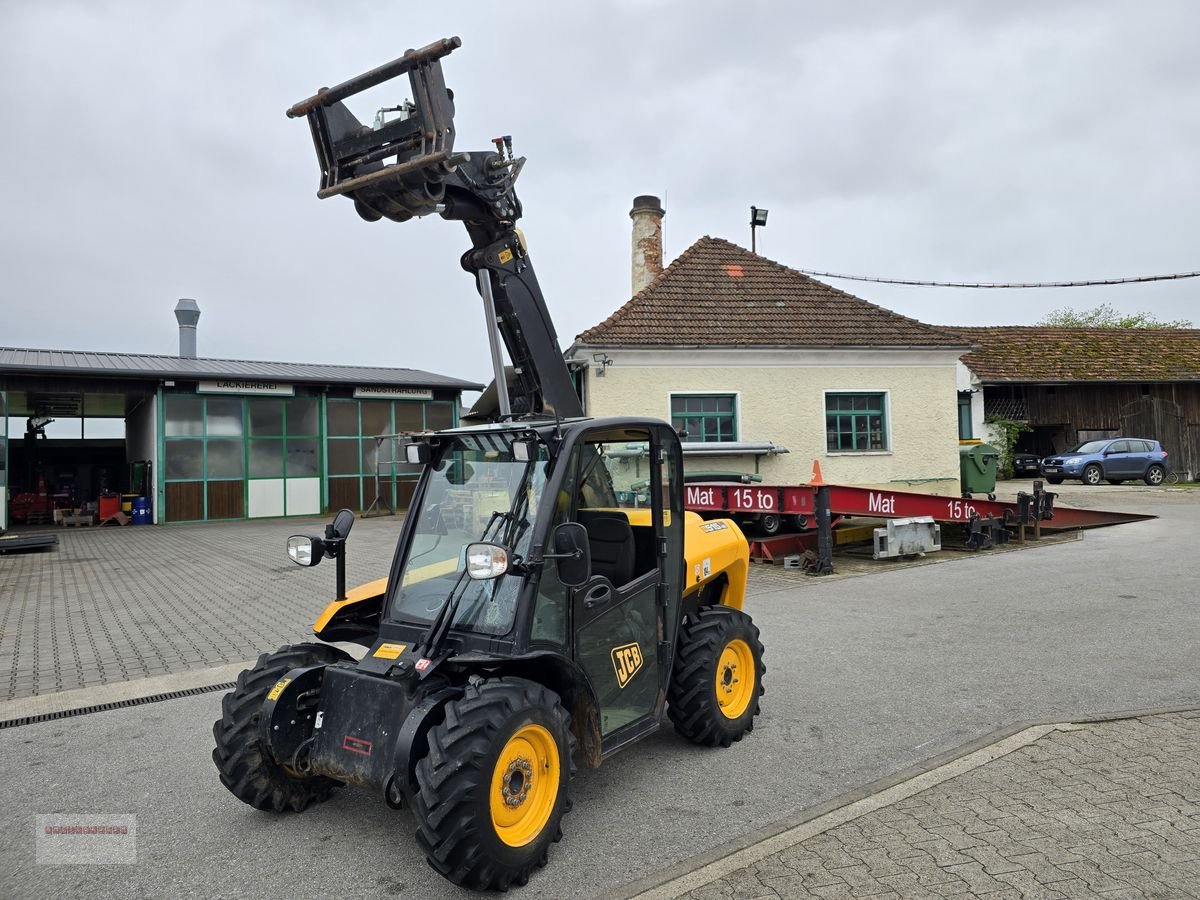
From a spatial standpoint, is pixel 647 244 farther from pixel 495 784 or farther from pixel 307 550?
pixel 495 784

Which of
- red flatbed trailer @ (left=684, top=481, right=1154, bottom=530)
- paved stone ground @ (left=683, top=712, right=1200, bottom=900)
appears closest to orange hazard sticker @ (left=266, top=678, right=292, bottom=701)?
paved stone ground @ (left=683, top=712, right=1200, bottom=900)

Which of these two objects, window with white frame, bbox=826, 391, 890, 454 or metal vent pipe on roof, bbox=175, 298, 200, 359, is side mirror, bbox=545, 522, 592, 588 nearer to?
window with white frame, bbox=826, 391, 890, 454

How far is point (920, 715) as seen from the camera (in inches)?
203

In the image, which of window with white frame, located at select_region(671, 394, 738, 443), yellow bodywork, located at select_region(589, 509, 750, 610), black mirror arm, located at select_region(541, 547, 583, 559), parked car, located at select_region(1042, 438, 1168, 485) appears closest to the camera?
black mirror arm, located at select_region(541, 547, 583, 559)

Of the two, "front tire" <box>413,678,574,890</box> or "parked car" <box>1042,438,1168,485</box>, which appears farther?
"parked car" <box>1042,438,1168,485</box>

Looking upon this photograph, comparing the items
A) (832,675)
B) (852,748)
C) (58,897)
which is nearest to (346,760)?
(58,897)

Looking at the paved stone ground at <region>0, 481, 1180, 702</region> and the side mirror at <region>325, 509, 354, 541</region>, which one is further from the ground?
the side mirror at <region>325, 509, 354, 541</region>

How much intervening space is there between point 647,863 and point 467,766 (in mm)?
941

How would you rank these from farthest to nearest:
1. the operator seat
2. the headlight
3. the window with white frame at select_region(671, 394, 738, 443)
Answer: the window with white frame at select_region(671, 394, 738, 443)
the operator seat
the headlight

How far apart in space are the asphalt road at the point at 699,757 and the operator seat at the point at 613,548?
40.6 inches

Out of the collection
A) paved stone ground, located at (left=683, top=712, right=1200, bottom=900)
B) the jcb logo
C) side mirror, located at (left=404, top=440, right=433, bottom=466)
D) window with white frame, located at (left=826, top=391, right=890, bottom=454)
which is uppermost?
window with white frame, located at (left=826, top=391, right=890, bottom=454)

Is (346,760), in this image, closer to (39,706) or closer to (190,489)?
(39,706)

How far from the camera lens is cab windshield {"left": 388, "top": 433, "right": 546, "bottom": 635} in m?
3.60

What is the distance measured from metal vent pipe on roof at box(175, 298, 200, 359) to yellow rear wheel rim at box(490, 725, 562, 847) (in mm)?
28924
